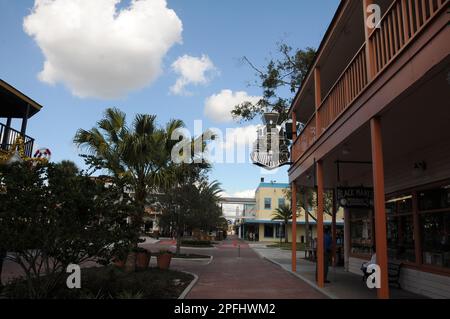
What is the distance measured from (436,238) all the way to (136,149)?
911 centimetres

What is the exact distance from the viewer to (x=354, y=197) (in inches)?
420

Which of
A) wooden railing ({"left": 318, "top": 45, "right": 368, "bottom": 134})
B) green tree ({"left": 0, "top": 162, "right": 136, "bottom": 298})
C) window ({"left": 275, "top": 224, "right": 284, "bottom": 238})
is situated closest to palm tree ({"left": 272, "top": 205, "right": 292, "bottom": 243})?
window ({"left": 275, "top": 224, "right": 284, "bottom": 238})

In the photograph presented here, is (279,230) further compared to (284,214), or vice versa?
(279,230)

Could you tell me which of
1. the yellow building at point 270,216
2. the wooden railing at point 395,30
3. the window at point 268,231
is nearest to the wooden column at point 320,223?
the wooden railing at point 395,30

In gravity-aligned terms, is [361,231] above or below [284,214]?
below

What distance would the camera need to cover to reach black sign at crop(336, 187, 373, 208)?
1061cm

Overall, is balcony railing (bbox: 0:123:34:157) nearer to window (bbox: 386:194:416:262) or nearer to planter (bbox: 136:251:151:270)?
planter (bbox: 136:251:151:270)

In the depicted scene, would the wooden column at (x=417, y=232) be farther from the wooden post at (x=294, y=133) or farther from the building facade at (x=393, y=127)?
the wooden post at (x=294, y=133)

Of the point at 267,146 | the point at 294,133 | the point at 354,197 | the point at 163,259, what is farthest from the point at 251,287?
the point at 267,146

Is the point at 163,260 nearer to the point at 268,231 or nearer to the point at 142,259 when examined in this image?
the point at 142,259

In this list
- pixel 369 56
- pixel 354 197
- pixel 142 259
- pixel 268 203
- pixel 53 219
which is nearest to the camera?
pixel 369 56

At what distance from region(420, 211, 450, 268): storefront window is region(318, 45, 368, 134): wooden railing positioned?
3.40 meters

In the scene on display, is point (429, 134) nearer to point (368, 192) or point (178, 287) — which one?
point (368, 192)

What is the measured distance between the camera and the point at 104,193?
810 cm
